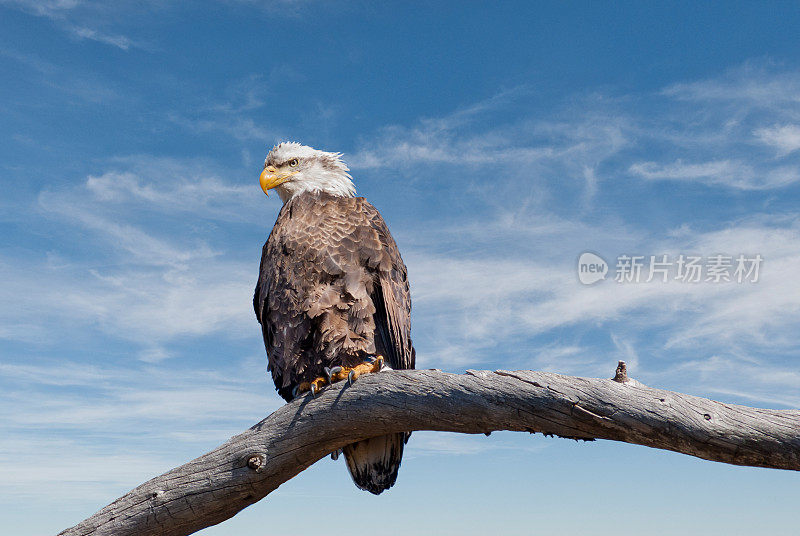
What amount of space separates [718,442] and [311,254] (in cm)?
306

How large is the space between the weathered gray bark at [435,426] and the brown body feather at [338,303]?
1.51 ft

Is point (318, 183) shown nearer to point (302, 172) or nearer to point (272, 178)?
point (302, 172)

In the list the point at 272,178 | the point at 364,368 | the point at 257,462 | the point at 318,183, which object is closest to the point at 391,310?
the point at 364,368

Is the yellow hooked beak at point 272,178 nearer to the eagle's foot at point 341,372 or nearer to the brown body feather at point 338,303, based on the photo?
the brown body feather at point 338,303

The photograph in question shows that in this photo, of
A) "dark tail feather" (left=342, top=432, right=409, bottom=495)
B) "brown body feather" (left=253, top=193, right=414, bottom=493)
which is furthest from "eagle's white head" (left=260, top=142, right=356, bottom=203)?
"dark tail feather" (left=342, top=432, right=409, bottom=495)

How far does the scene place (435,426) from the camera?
13.9 ft

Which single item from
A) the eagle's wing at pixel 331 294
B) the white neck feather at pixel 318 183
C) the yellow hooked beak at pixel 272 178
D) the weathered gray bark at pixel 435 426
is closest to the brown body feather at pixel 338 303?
the eagle's wing at pixel 331 294

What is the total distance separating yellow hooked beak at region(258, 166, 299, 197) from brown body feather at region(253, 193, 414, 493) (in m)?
0.94

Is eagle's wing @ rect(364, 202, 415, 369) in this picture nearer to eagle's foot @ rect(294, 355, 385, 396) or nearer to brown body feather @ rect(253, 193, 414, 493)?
brown body feather @ rect(253, 193, 414, 493)

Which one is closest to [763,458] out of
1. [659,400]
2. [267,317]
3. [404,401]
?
[659,400]

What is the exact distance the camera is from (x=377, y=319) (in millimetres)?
5121

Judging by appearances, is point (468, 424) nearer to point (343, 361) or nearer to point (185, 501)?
point (343, 361)

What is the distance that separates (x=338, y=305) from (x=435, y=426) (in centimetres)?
121

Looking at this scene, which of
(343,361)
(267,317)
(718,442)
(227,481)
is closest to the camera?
(718,442)
